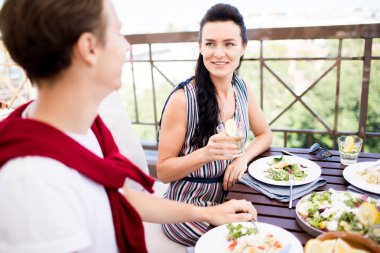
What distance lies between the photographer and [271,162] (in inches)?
66.1

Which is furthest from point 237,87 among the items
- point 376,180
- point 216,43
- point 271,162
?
point 376,180

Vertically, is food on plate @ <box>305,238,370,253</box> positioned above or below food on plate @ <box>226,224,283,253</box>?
above

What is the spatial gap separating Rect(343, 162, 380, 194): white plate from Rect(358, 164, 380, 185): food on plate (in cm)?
1

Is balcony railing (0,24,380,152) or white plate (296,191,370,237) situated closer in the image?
white plate (296,191,370,237)

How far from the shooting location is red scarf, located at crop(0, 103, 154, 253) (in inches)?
33.3

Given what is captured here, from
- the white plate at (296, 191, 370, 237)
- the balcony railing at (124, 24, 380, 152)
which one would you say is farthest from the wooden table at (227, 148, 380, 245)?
the balcony railing at (124, 24, 380, 152)

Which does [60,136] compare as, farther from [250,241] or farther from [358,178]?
[358,178]

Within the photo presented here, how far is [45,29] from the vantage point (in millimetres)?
831

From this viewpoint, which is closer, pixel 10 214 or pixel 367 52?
pixel 10 214

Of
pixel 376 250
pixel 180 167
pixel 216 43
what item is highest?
pixel 216 43

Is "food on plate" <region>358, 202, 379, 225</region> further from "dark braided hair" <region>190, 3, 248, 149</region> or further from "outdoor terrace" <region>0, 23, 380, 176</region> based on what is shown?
"outdoor terrace" <region>0, 23, 380, 176</region>

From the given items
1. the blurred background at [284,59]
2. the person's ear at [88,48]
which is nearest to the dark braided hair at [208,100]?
the blurred background at [284,59]

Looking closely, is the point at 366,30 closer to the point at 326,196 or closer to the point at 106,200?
the point at 326,196

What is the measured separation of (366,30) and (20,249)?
2.67 metres
